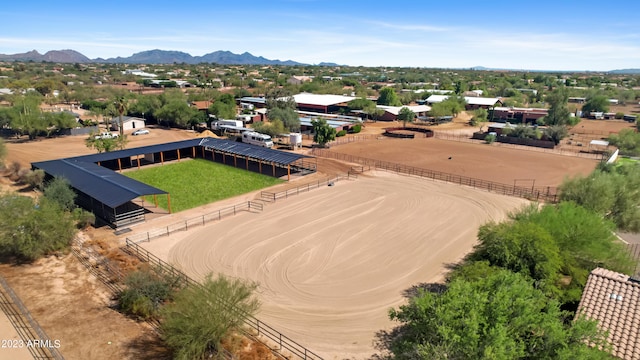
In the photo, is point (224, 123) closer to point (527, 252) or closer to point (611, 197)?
point (611, 197)

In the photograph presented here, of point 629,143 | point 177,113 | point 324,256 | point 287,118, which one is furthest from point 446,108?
point 324,256

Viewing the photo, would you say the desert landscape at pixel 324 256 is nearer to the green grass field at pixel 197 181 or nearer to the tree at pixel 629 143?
the green grass field at pixel 197 181

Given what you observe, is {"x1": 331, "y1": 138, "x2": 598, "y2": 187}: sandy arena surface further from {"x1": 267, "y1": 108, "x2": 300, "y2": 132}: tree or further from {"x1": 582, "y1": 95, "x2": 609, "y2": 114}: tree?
{"x1": 582, "y1": 95, "x2": 609, "y2": 114}: tree

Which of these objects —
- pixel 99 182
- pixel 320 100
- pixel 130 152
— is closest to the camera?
pixel 99 182

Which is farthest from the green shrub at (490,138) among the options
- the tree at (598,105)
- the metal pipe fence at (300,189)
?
the tree at (598,105)

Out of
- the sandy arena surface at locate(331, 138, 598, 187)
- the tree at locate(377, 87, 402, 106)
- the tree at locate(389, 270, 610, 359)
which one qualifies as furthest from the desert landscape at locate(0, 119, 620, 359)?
the tree at locate(377, 87, 402, 106)

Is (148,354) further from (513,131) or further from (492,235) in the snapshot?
(513,131)
